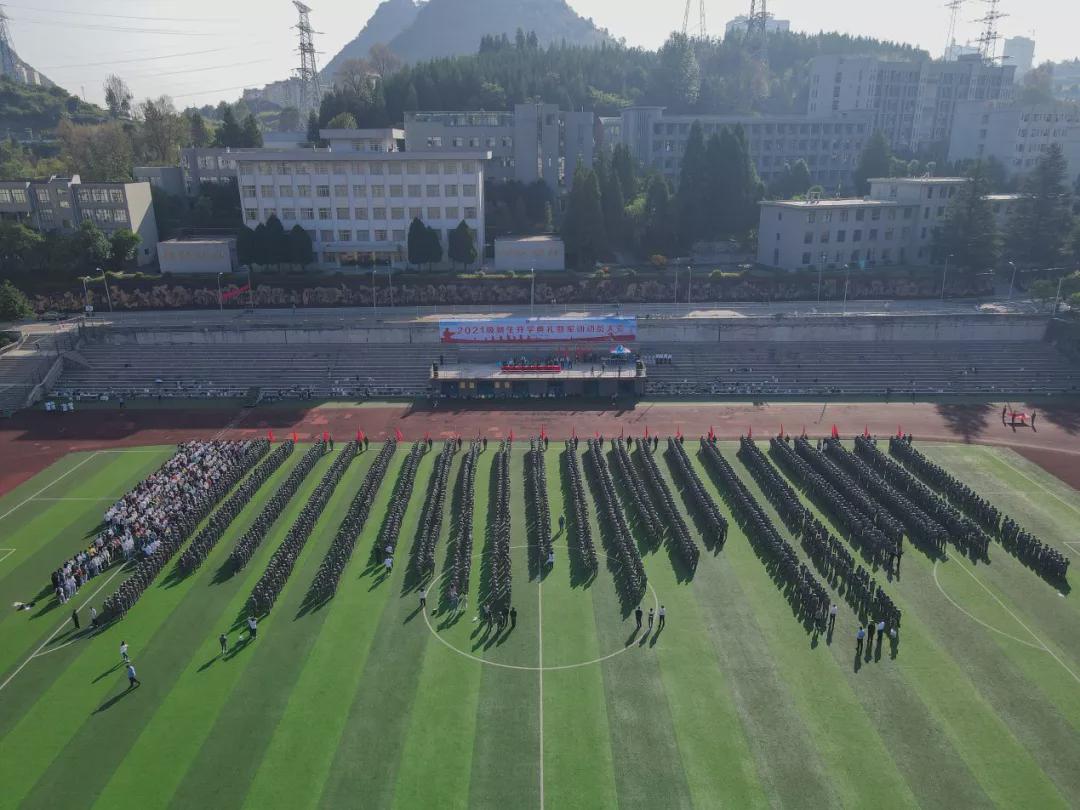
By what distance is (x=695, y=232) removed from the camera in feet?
256

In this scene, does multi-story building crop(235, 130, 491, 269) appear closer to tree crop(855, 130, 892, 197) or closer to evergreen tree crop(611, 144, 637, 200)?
evergreen tree crop(611, 144, 637, 200)

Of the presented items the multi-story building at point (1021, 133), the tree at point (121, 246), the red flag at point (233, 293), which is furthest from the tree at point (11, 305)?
the multi-story building at point (1021, 133)

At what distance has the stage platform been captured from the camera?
5219cm

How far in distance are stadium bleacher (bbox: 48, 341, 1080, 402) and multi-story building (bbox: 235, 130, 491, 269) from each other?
64.6 feet

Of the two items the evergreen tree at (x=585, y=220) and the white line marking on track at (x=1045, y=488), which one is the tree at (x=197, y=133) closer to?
the evergreen tree at (x=585, y=220)

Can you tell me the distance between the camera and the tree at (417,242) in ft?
233

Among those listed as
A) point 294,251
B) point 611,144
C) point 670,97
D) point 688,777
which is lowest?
point 688,777

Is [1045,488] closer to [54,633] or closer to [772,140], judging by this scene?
[54,633]

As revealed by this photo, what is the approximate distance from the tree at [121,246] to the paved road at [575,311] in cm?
743

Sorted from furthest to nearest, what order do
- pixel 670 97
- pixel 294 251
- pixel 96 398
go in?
pixel 670 97 → pixel 294 251 → pixel 96 398

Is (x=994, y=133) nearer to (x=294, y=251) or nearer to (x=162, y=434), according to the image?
(x=294, y=251)

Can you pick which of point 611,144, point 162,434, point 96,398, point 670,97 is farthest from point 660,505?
point 670,97

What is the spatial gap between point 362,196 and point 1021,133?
87.4 meters

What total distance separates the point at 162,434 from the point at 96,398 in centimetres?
1112
